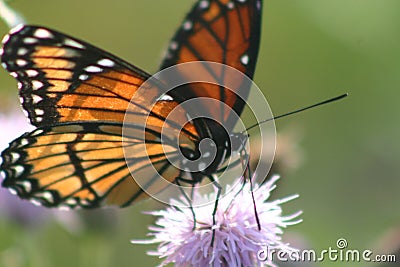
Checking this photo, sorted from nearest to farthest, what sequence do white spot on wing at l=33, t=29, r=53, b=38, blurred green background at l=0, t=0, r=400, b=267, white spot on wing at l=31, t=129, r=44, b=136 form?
1. white spot on wing at l=33, t=29, r=53, b=38
2. white spot on wing at l=31, t=129, r=44, b=136
3. blurred green background at l=0, t=0, r=400, b=267

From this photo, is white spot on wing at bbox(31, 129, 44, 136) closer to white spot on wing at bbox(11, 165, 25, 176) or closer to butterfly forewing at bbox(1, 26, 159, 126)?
butterfly forewing at bbox(1, 26, 159, 126)

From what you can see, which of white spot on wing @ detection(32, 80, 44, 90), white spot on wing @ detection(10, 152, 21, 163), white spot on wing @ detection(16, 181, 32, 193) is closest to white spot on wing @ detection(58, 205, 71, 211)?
white spot on wing @ detection(16, 181, 32, 193)

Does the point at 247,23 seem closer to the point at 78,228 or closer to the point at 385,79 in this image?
the point at 78,228

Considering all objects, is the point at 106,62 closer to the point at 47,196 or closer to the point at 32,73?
the point at 32,73

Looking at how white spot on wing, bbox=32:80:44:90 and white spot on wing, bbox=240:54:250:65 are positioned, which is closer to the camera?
white spot on wing, bbox=32:80:44:90

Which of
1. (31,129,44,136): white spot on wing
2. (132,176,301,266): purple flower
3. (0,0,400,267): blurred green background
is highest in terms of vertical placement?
(0,0,400,267): blurred green background

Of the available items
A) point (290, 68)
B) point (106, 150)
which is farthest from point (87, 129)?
point (290, 68)
